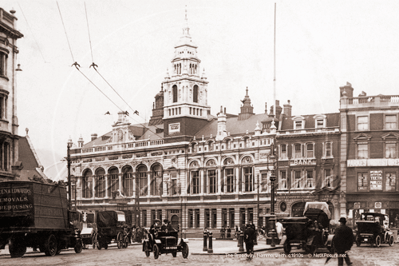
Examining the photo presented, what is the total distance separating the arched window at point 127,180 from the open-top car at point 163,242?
5780cm

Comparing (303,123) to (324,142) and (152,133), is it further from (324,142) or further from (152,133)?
(152,133)

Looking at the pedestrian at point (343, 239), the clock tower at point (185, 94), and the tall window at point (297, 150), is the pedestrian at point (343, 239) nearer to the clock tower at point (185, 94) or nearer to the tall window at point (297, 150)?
the tall window at point (297, 150)

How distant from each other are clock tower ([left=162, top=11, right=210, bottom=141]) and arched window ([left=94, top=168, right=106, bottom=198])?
1218 cm

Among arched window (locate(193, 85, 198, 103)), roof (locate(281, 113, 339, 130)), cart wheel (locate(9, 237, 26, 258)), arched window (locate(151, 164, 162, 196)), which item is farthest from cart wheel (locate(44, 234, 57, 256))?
arched window (locate(193, 85, 198, 103))

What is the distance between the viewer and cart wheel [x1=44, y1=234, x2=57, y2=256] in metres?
31.1

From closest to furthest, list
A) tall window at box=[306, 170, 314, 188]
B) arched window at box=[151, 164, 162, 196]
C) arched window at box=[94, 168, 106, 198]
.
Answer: tall window at box=[306, 170, 314, 188] < arched window at box=[151, 164, 162, 196] < arched window at box=[94, 168, 106, 198]

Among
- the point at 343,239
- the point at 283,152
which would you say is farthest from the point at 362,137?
the point at 343,239

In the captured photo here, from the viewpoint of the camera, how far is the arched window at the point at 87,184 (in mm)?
92375

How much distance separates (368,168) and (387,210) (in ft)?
14.8

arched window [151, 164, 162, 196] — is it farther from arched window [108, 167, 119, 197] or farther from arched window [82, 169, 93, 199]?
arched window [82, 169, 93, 199]

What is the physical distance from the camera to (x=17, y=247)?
30.5m

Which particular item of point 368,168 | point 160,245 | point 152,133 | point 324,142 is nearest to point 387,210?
point 368,168

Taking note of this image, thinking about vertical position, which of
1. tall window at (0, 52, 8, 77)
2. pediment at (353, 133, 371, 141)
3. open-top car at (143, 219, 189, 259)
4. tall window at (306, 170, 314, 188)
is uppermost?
tall window at (0, 52, 8, 77)

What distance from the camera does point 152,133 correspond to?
88688mm
